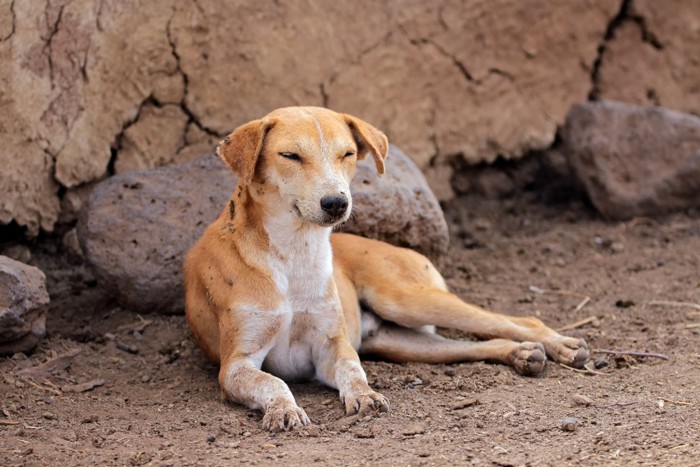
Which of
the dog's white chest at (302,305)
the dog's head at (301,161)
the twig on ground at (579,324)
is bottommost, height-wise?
the twig on ground at (579,324)

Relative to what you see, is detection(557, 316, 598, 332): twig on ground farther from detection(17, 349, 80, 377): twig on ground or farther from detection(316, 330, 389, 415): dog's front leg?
detection(17, 349, 80, 377): twig on ground

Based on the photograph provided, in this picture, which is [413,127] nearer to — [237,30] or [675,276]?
[237,30]

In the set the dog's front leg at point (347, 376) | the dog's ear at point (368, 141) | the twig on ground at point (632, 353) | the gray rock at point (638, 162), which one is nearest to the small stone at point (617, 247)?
the gray rock at point (638, 162)

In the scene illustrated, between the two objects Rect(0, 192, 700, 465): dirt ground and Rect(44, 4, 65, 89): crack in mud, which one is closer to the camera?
Rect(0, 192, 700, 465): dirt ground

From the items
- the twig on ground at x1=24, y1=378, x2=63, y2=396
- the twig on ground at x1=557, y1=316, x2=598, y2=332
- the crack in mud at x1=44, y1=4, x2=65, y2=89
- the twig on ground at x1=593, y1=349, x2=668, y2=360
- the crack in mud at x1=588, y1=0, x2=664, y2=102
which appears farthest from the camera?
the crack in mud at x1=588, y1=0, x2=664, y2=102

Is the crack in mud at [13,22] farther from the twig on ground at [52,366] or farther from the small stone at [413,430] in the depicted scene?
the small stone at [413,430]

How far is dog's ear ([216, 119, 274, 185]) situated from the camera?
5.11 metres

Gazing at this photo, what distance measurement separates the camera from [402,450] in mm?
4414

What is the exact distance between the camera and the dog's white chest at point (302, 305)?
541 centimetres

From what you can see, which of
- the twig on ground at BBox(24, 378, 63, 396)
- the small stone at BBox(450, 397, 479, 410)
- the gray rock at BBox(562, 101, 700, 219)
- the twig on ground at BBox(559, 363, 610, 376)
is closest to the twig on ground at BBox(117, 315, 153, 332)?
the twig on ground at BBox(24, 378, 63, 396)

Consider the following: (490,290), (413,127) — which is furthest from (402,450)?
(413,127)

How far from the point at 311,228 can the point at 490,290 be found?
2.22m

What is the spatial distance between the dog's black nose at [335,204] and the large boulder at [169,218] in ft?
5.19

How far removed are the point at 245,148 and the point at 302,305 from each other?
90cm
